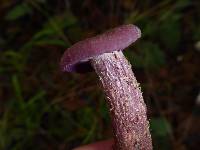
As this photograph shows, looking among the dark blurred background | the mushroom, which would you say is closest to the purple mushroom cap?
the mushroom

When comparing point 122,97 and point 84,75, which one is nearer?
point 122,97

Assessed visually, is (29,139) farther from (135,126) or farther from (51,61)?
(135,126)

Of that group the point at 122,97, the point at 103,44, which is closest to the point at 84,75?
the point at 122,97

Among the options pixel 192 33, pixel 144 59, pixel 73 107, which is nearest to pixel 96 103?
pixel 73 107

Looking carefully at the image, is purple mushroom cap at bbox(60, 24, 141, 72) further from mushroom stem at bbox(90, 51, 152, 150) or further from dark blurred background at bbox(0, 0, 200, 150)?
dark blurred background at bbox(0, 0, 200, 150)

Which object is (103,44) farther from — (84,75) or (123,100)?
(84,75)

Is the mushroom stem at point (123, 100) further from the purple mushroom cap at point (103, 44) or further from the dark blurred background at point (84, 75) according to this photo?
the dark blurred background at point (84, 75)
